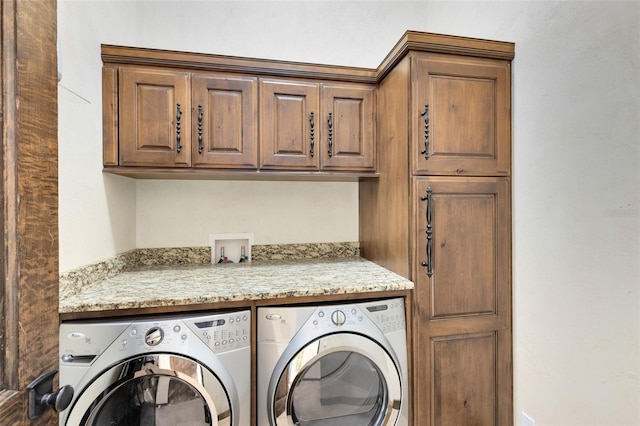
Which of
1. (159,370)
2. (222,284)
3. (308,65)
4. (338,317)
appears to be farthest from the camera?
(308,65)

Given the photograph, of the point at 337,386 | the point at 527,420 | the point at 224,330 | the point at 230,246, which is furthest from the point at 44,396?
the point at 527,420

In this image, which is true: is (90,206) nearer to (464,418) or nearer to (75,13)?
(75,13)

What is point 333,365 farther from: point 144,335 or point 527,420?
point 527,420

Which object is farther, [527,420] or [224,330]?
[527,420]

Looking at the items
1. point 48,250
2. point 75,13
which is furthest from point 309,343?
point 75,13

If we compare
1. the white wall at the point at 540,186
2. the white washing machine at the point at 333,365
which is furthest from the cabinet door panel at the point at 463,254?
the white washing machine at the point at 333,365

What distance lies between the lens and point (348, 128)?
1.83m

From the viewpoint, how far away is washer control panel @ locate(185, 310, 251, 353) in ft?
4.05

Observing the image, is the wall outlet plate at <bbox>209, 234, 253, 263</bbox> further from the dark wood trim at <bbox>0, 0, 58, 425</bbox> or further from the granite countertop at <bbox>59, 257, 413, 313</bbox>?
the dark wood trim at <bbox>0, 0, 58, 425</bbox>

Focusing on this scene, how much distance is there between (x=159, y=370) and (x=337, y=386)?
2.54ft

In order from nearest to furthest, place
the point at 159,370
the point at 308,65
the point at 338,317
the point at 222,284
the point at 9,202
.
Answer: the point at 9,202, the point at 159,370, the point at 338,317, the point at 222,284, the point at 308,65

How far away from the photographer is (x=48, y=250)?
678 millimetres

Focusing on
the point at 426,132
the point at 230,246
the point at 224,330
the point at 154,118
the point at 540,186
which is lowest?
the point at 224,330

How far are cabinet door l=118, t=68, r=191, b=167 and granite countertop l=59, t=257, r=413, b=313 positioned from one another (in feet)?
2.01
